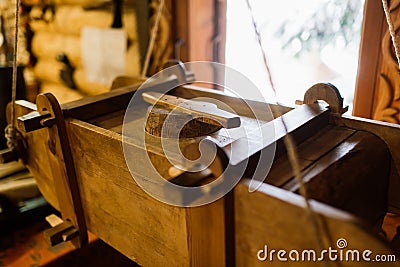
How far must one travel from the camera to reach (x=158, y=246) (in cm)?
89

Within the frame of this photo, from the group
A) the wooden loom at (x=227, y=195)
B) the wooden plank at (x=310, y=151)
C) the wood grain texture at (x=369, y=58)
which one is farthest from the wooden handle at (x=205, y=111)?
the wood grain texture at (x=369, y=58)

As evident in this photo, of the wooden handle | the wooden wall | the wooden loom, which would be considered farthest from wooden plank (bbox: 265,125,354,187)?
the wooden wall

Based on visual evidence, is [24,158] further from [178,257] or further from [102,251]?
[178,257]

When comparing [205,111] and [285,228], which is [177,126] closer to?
[205,111]

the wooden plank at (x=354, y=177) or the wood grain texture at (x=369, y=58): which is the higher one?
the wood grain texture at (x=369, y=58)

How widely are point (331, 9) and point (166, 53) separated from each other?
740mm

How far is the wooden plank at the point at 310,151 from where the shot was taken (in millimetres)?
781

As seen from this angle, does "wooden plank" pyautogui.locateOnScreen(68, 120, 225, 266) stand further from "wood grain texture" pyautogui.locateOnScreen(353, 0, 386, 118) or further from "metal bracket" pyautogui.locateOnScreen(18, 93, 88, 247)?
"wood grain texture" pyautogui.locateOnScreen(353, 0, 386, 118)

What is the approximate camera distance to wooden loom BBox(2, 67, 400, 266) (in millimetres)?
664

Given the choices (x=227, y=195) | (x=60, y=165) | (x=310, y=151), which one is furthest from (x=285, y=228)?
(x=60, y=165)

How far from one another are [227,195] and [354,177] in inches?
11.9

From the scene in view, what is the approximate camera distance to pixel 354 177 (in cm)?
86

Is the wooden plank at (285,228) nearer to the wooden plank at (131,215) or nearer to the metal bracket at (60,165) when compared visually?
the wooden plank at (131,215)

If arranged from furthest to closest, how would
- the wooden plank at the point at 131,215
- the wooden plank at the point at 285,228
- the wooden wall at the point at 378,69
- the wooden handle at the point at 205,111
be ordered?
the wooden wall at the point at 378,69 < the wooden handle at the point at 205,111 < the wooden plank at the point at 131,215 < the wooden plank at the point at 285,228
